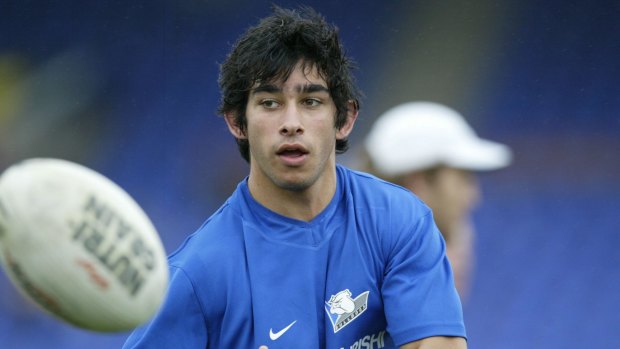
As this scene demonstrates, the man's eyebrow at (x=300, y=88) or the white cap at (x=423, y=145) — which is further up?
the man's eyebrow at (x=300, y=88)

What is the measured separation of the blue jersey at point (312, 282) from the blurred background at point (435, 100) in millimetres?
4060

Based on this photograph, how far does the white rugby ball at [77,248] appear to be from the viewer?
332 centimetres

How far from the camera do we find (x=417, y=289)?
3842 mm

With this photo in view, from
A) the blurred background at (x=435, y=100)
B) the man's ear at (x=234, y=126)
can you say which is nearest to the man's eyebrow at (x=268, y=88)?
the man's ear at (x=234, y=126)

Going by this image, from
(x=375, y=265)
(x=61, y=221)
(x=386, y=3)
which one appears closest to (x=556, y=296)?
(x=386, y=3)

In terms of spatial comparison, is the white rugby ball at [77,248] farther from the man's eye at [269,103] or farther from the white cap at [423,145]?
the white cap at [423,145]

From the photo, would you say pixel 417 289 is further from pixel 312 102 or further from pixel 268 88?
pixel 268 88

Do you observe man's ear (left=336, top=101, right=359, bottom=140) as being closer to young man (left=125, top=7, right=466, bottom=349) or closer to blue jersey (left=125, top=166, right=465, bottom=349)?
young man (left=125, top=7, right=466, bottom=349)

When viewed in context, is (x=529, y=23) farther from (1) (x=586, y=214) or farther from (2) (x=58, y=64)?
(2) (x=58, y=64)

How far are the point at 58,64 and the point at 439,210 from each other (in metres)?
3.74

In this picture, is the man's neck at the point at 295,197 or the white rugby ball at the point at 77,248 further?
the man's neck at the point at 295,197

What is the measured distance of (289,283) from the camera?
3881 mm

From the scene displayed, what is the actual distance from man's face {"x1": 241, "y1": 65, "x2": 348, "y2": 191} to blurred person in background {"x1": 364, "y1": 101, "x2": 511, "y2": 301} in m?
1.40

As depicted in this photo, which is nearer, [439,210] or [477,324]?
[439,210]
